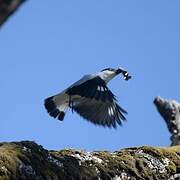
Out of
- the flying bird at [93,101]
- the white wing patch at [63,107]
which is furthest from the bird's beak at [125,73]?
the white wing patch at [63,107]

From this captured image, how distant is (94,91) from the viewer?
6.14m

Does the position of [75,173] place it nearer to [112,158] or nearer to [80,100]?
A: [112,158]

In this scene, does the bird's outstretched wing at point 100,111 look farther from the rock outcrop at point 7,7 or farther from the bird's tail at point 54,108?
the rock outcrop at point 7,7

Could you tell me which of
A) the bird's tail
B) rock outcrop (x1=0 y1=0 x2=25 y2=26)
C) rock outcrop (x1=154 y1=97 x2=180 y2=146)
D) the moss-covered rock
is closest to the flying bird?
the bird's tail

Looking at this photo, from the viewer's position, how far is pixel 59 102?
695 centimetres

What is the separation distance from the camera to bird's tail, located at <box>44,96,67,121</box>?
662 centimetres

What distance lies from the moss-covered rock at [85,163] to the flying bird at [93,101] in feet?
6.88

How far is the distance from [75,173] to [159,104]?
5.94 feet

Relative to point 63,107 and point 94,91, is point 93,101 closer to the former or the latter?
point 94,91

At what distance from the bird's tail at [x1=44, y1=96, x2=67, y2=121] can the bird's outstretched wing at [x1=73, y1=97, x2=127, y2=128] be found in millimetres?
438

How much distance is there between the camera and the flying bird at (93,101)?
19.1 ft

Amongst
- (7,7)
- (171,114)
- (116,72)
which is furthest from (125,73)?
(7,7)

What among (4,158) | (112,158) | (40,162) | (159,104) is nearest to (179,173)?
(112,158)

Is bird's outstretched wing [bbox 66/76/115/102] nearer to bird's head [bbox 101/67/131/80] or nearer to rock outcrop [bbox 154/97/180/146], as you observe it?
bird's head [bbox 101/67/131/80]
